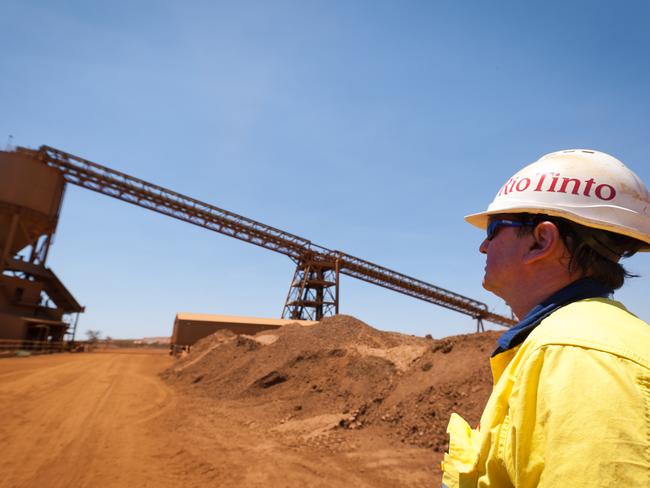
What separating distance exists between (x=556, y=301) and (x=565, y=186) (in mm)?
462

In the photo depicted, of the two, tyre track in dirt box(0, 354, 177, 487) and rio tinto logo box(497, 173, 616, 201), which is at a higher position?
rio tinto logo box(497, 173, 616, 201)

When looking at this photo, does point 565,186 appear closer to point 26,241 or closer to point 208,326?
point 208,326

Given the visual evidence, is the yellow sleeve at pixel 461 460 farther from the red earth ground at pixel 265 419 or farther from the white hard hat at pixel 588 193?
the red earth ground at pixel 265 419

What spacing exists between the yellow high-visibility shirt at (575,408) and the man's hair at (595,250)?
34 cm

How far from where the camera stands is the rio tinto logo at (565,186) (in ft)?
4.77

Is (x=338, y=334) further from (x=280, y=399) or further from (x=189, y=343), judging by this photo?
(x=189, y=343)

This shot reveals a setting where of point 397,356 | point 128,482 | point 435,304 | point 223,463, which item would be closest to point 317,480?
point 223,463

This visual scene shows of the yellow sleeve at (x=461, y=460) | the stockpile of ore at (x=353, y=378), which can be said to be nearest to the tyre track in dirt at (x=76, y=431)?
the stockpile of ore at (x=353, y=378)

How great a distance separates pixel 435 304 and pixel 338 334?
83.9 feet

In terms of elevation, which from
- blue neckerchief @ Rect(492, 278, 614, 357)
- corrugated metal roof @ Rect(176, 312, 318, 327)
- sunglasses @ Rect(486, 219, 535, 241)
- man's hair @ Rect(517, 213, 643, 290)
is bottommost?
blue neckerchief @ Rect(492, 278, 614, 357)

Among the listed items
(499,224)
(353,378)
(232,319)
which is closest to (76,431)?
(353,378)

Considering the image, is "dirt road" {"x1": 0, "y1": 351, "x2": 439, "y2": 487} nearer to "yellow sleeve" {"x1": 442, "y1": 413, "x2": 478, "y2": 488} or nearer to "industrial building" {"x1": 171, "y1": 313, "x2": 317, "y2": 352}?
"yellow sleeve" {"x1": 442, "y1": 413, "x2": 478, "y2": 488}

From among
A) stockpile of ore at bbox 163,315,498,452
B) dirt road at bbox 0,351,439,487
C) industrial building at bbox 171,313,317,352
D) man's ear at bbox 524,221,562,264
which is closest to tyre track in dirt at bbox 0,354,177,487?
dirt road at bbox 0,351,439,487

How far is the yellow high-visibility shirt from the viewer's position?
792 mm
